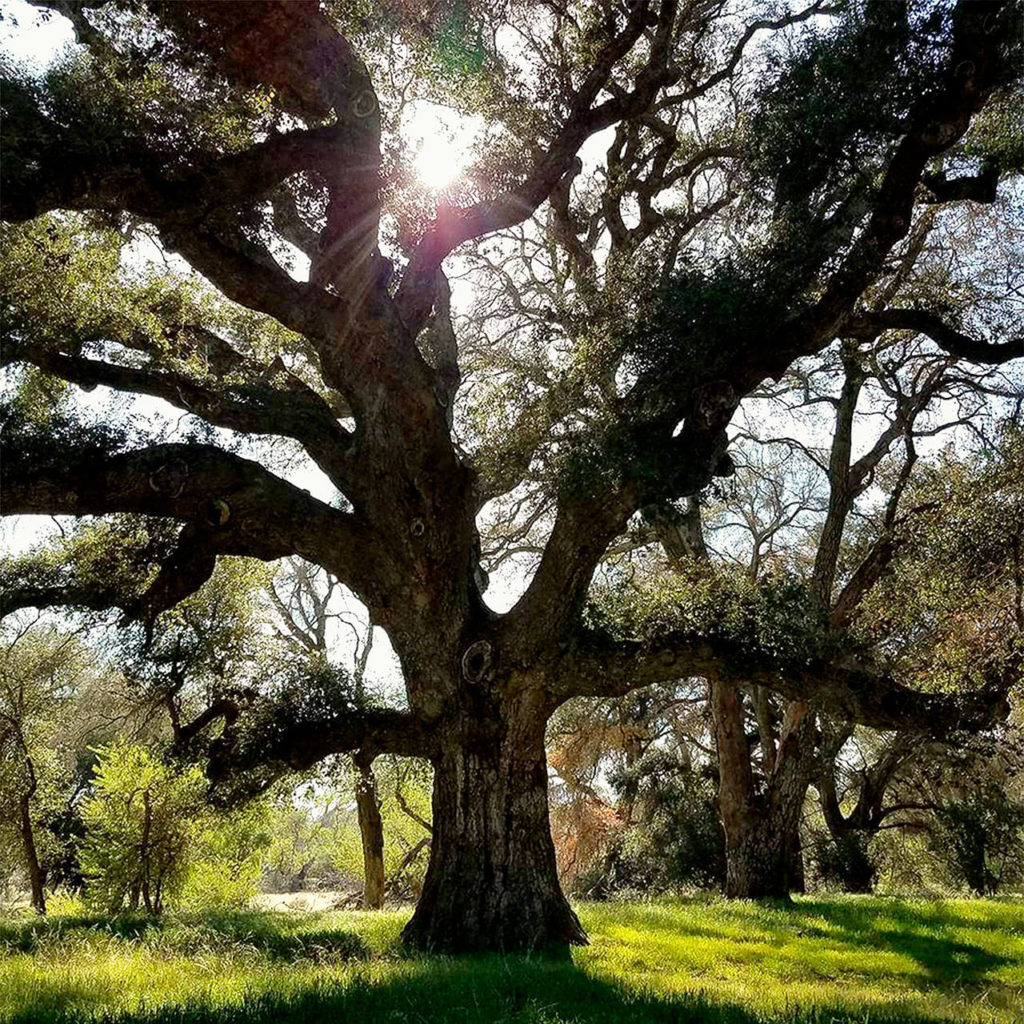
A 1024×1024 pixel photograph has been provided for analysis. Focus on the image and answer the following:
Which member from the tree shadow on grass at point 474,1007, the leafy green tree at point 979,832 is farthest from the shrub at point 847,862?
the tree shadow on grass at point 474,1007

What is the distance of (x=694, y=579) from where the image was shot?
10.8 m

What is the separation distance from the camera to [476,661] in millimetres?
8789

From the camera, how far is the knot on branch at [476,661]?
28.7 feet

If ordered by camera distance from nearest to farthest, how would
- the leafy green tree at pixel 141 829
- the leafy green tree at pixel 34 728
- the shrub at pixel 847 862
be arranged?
the leafy green tree at pixel 141 829 < the leafy green tree at pixel 34 728 < the shrub at pixel 847 862

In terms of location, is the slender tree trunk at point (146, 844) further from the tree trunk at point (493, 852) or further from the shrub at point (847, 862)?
the shrub at point (847, 862)

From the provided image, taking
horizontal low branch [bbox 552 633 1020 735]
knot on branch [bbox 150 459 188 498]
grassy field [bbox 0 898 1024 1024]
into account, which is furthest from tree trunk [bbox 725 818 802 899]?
knot on branch [bbox 150 459 188 498]

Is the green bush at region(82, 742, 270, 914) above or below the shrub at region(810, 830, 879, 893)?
above

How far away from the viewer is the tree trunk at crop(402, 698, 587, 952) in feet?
26.4

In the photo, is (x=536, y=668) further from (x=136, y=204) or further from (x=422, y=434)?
(x=136, y=204)

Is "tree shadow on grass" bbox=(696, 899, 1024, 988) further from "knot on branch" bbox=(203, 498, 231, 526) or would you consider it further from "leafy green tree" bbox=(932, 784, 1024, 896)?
"leafy green tree" bbox=(932, 784, 1024, 896)

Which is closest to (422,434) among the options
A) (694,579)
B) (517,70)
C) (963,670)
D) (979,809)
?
(694,579)

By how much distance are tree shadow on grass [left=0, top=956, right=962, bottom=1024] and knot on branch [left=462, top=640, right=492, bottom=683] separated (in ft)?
10.5

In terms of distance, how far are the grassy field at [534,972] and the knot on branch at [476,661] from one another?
8.78 feet

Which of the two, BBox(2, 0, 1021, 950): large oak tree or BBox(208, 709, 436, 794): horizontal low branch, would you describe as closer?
BBox(2, 0, 1021, 950): large oak tree
